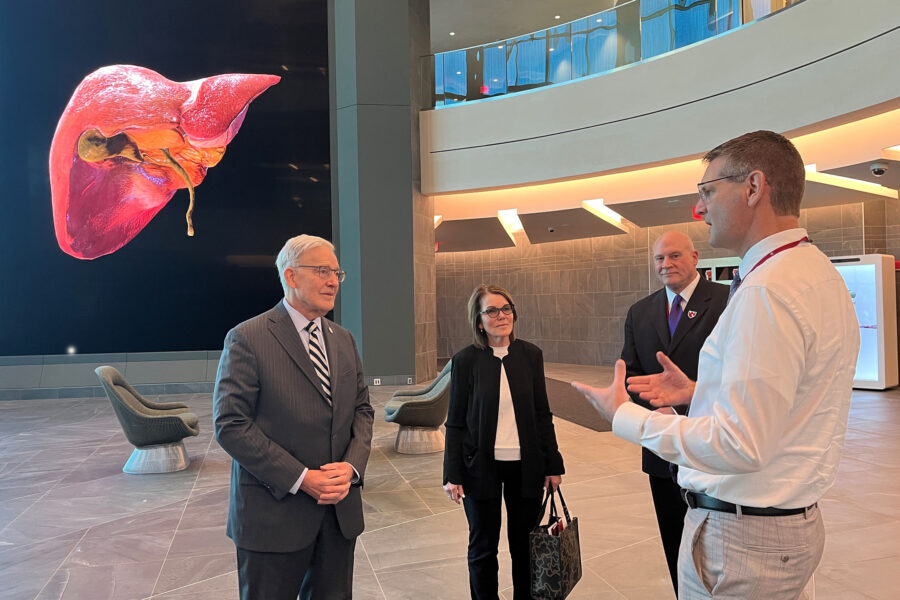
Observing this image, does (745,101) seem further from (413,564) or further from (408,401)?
(413,564)

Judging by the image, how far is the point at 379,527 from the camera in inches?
198

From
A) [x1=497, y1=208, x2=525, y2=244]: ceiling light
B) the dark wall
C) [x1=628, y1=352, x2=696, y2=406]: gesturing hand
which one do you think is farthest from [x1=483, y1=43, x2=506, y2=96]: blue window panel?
[x1=628, y1=352, x2=696, y2=406]: gesturing hand

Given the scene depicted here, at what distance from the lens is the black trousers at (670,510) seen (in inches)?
118

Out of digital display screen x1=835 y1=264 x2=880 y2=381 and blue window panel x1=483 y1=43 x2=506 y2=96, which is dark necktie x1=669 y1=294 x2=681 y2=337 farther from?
blue window panel x1=483 y1=43 x2=506 y2=96

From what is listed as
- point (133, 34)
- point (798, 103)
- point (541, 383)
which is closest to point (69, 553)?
point (541, 383)

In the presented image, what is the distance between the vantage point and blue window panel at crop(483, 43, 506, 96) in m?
13.3

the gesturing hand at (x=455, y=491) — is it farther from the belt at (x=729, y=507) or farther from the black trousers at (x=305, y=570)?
the belt at (x=729, y=507)

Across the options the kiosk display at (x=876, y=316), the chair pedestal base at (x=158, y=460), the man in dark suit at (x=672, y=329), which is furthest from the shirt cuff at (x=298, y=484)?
the kiosk display at (x=876, y=316)

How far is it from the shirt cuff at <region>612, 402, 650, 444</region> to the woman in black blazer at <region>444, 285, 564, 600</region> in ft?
5.15

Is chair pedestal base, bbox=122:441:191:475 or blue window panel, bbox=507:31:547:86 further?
blue window panel, bbox=507:31:547:86

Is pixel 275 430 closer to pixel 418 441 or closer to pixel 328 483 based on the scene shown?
pixel 328 483

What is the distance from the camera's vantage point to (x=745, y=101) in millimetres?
9930

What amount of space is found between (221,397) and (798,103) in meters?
9.39

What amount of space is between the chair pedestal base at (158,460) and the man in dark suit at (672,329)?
17.6 feet
